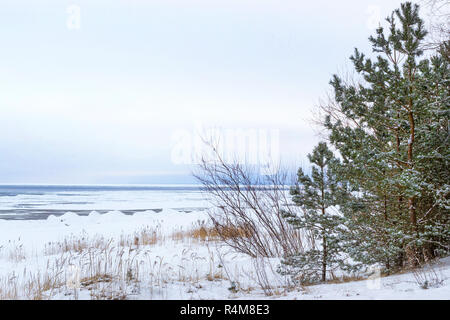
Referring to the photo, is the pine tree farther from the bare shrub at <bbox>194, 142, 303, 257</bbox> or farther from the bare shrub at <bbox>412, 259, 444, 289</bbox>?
the bare shrub at <bbox>194, 142, 303, 257</bbox>

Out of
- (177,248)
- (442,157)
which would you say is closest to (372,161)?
(442,157)

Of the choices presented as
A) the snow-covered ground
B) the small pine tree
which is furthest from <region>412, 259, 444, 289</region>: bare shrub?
the small pine tree

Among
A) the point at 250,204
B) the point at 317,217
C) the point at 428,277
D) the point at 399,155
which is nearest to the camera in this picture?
the point at 428,277

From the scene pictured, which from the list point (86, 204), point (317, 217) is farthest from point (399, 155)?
point (86, 204)

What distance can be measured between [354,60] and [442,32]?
226 inches

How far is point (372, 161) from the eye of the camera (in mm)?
4434

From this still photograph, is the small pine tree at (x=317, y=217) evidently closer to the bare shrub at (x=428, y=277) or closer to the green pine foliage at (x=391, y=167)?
the green pine foliage at (x=391, y=167)

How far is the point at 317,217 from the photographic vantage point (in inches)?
196

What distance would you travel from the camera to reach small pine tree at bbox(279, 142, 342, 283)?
16.4ft

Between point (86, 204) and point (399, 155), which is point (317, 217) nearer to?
point (399, 155)

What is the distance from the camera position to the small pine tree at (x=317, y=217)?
4.99 m

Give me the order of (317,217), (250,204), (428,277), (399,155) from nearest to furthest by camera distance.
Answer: (428,277) < (399,155) < (317,217) < (250,204)

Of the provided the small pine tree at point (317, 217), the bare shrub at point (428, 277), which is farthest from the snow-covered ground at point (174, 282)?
the small pine tree at point (317, 217)
